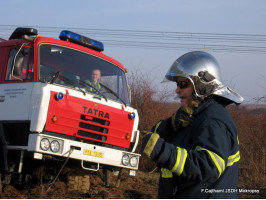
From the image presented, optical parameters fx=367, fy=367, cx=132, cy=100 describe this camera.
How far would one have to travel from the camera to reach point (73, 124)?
6.22 meters

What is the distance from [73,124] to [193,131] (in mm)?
4127

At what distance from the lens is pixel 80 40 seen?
7.01m

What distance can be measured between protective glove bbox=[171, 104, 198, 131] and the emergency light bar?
469 centimetres

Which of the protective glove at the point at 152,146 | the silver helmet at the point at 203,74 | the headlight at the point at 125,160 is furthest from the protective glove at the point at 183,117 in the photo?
the headlight at the point at 125,160

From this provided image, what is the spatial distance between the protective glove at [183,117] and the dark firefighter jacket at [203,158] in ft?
0.15

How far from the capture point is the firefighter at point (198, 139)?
2.09 meters

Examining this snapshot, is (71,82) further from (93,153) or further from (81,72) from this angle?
(93,153)

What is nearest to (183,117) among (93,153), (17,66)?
(93,153)

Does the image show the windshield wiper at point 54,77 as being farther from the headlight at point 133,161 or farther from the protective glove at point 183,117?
the protective glove at point 183,117

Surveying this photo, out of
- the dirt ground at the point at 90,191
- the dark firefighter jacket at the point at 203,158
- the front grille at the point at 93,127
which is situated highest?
the front grille at the point at 93,127

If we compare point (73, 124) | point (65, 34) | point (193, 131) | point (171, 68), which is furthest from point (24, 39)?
point (193, 131)

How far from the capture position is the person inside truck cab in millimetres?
6839

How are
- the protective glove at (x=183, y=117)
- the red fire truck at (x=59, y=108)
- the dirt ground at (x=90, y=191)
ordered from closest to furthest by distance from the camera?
the protective glove at (x=183, y=117), the red fire truck at (x=59, y=108), the dirt ground at (x=90, y=191)

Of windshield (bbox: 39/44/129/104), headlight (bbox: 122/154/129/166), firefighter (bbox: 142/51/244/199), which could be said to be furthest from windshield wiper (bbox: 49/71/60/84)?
firefighter (bbox: 142/51/244/199)
